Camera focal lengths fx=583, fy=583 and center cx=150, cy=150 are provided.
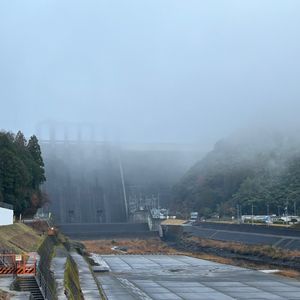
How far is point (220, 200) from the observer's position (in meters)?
71.1

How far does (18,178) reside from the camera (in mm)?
36375

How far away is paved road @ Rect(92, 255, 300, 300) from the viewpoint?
73.0 ft

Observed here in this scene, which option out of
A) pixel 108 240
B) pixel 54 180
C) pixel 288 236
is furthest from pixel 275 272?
pixel 54 180

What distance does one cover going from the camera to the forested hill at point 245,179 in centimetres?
5819

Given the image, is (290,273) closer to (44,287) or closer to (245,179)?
(44,287)

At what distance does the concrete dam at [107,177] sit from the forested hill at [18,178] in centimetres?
3181

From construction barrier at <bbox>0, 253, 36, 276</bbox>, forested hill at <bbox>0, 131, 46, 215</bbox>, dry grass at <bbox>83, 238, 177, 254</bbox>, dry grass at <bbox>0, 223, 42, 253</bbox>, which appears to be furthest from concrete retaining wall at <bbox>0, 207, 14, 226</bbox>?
dry grass at <bbox>83, 238, 177, 254</bbox>

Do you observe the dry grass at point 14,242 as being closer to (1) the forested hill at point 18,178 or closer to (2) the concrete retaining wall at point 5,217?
(2) the concrete retaining wall at point 5,217

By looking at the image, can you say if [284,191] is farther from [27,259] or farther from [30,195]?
[27,259]

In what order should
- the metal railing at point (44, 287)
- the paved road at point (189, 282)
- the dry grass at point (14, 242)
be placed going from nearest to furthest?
the metal railing at point (44, 287)
the dry grass at point (14, 242)
the paved road at point (189, 282)

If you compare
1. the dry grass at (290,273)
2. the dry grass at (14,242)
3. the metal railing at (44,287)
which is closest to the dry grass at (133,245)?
the dry grass at (290,273)

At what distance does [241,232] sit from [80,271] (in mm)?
24375

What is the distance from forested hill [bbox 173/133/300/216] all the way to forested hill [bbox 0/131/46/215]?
2562cm

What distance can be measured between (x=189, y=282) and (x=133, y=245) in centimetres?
2899
